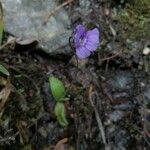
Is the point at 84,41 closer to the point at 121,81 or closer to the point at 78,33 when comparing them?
the point at 78,33

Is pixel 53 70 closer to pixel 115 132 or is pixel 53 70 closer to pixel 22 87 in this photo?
pixel 22 87

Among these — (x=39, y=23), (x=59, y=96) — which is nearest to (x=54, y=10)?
(x=39, y=23)

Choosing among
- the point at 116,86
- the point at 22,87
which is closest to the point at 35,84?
the point at 22,87

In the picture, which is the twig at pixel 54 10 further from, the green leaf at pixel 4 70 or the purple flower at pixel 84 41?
the green leaf at pixel 4 70

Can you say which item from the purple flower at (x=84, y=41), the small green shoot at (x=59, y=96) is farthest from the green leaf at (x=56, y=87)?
the purple flower at (x=84, y=41)

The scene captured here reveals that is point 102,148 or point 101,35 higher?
point 101,35

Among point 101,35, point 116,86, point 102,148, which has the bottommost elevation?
point 102,148

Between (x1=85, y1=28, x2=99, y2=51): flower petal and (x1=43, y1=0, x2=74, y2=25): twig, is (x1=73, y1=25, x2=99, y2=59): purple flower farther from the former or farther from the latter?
(x1=43, y1=0, x2=74, y2=25): twig
